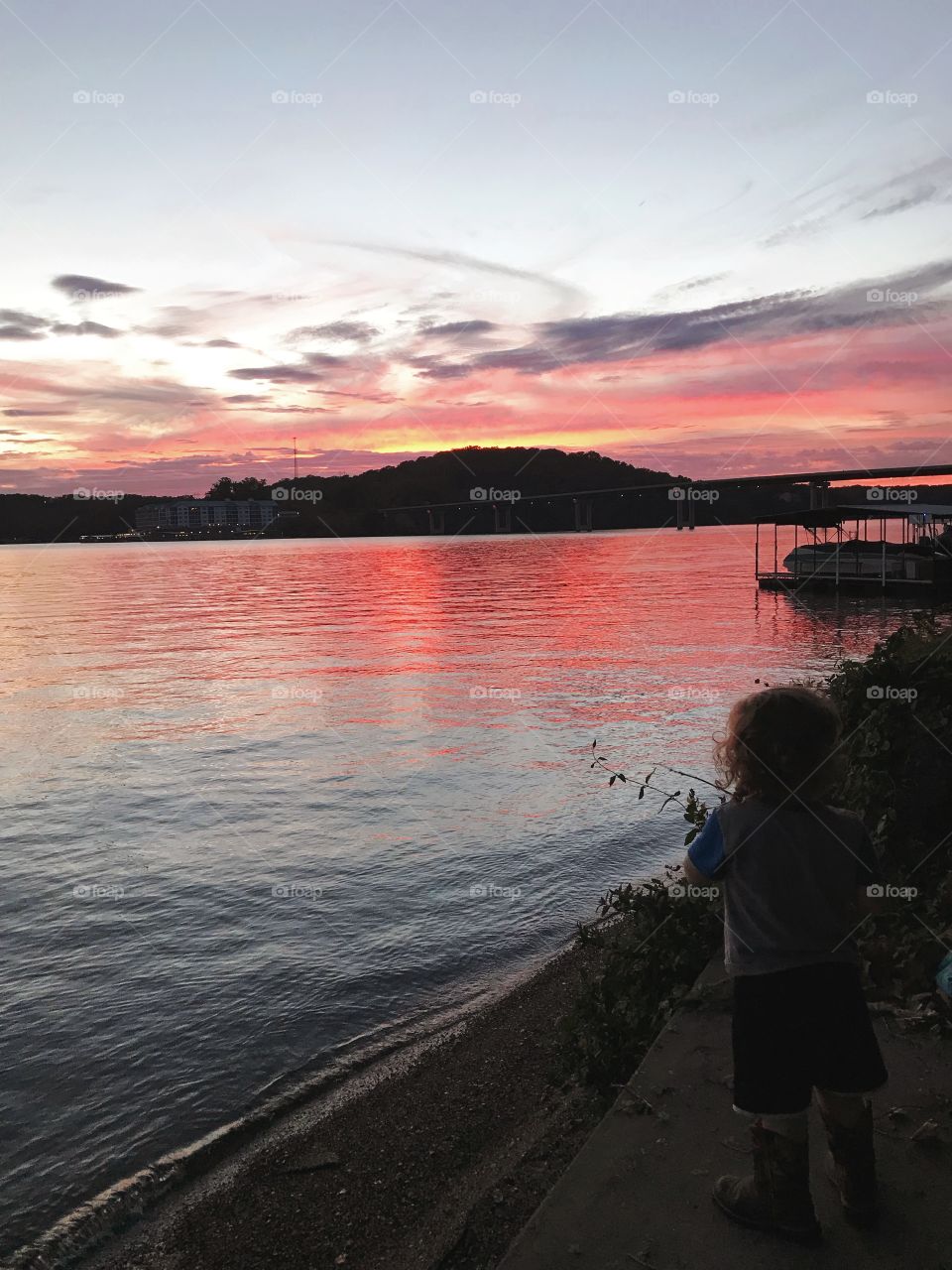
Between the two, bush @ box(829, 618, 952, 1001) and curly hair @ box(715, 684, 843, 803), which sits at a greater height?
curly hair @ box(715, 684, 843, 803)

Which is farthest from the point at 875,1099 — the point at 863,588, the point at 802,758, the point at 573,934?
the point at 863,588

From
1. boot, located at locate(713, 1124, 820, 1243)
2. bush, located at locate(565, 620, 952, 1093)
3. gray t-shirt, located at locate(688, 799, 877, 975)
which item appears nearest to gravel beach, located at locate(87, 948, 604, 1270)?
bush, located at locate(565, 620, 952, 1093)

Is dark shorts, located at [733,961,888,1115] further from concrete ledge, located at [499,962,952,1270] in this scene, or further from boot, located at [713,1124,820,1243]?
concrete ledge, located at [499,962,952,1270]

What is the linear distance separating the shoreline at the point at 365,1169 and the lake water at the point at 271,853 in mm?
274

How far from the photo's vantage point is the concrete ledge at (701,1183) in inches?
122

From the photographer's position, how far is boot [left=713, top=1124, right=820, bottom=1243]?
125 inches

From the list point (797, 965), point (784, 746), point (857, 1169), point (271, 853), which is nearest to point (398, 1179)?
point (857, 1169)

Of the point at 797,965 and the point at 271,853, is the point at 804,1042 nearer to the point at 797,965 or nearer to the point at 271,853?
the point at 797,965

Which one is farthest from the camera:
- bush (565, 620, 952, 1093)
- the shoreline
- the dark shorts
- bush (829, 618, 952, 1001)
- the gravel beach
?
bush (829, 618, 952, 1001)

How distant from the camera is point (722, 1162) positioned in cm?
356

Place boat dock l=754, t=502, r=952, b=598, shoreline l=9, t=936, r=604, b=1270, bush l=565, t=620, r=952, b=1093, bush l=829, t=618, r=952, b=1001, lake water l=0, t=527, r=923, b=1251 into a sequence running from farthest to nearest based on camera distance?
1. boat dock l=754, t=502, r=952, b=598
2. lake water l=0, t=527, r=923, b=1251
3. bush l=829, t=618, r=952, b=1001
4. bush l=565, t=620, r=952, b=1093
5. shoreline l=9, t=936, r=604, b=1270

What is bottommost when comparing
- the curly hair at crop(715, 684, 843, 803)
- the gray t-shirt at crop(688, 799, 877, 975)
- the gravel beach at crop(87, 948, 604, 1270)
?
the gravel beach at crop(87, 948, 604, 1270)

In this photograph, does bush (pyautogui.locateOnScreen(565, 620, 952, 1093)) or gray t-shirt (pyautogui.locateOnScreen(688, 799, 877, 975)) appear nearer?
gray t-shirt (pyautogui.locateOnScreen(688, 799, 877, 975))

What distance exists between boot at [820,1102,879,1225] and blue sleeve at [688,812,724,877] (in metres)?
0.99
